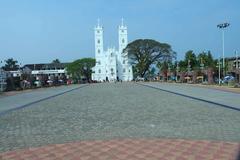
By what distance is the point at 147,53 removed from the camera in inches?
3637

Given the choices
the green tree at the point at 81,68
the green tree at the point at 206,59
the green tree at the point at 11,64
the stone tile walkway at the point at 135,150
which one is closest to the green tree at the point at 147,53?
the green tree at the point at 206,59

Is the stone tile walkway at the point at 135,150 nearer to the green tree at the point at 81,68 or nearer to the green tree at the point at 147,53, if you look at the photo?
the green tree at the point at 147,53

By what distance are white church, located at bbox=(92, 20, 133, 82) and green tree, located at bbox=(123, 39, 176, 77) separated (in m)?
26.2

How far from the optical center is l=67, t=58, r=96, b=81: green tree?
114062 millimetres

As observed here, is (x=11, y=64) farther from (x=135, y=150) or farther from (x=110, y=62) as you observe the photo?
(x=135, y=150)

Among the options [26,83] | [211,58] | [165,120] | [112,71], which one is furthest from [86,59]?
[165,120]

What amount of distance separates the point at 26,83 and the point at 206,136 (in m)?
46.3

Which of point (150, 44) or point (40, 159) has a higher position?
point (150, 44)

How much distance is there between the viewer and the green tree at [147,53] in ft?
298

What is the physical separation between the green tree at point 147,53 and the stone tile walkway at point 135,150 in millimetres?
84115

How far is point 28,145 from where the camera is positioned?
7285 mm

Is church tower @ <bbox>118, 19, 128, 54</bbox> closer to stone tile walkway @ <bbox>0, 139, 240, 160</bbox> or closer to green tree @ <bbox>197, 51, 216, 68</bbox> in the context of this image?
green tree @ <bbox>197, 51, 216, 68</bbox>

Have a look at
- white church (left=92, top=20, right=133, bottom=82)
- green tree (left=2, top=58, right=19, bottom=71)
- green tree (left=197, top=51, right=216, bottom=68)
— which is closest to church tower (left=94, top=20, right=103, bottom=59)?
white church (left=92, top=20, right=133, bottom=82)

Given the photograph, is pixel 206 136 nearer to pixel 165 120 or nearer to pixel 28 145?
pixel 165 120
